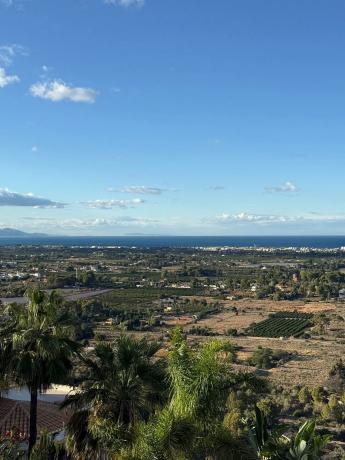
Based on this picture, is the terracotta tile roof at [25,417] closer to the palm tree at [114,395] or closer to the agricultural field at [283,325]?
the palm tree at [114,395]

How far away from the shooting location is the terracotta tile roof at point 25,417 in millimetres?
17859

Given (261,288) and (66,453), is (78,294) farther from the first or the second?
(66,453)

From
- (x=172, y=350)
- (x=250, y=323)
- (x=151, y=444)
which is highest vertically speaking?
(x=172, y=350)

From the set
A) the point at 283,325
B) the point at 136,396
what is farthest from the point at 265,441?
the point at 283,325

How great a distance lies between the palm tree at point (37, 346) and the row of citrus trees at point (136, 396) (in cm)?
2

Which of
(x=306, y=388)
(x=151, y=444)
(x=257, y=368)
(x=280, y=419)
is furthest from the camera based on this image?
(x=257, y=368)

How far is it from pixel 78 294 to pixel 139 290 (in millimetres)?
15527

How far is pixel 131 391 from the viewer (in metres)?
11.8

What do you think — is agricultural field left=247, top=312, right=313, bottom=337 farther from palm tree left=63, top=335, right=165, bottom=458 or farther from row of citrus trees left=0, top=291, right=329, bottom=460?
palm tree left=63, top=335, right=165, bottom=458

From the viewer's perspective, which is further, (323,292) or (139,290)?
(139,290)

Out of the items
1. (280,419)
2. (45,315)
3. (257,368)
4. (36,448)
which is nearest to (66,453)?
(36,448)

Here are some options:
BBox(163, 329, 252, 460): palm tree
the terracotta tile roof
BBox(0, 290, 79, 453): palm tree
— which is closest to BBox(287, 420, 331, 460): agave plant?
BBox(163, 329, 252, 460): palm tree

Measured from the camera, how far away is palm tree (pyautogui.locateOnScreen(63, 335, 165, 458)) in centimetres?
1173

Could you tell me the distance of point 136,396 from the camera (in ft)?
38.6
